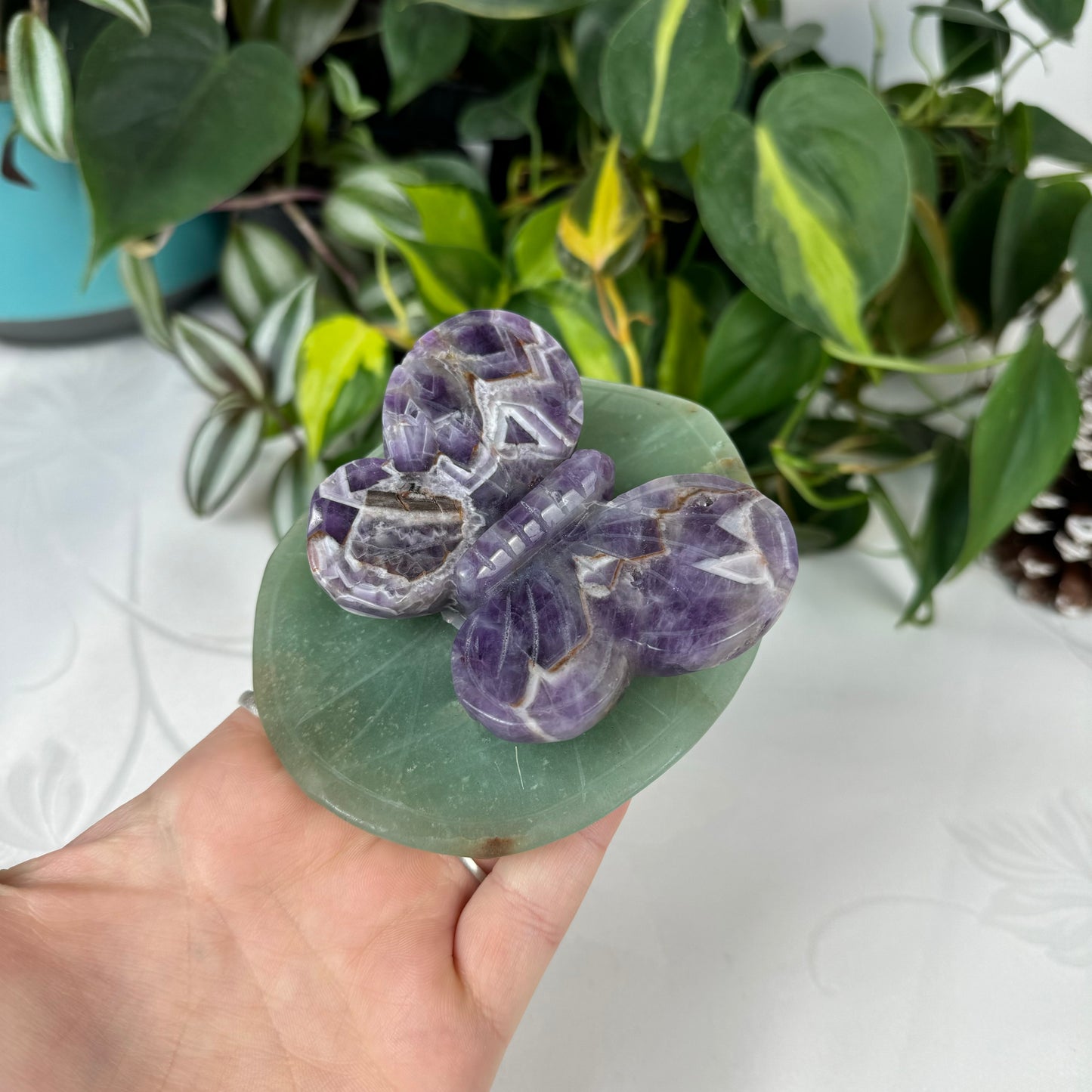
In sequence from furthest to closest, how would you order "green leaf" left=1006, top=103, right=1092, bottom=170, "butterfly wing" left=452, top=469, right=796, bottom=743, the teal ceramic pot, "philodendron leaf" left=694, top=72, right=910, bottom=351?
the teal ceramic pot → "green leaf" left=1006, top=103, right=1092, bottom=170 → "philodendron leaf" left=694, top=72, right=910, bottom=351 → "butterfly wing" left=452, top=469, right=796, bottom=743

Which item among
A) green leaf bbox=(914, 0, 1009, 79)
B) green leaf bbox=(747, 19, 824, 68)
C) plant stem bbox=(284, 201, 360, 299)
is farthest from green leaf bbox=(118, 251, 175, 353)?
green leaf bbox=(914, 0, 1009, 79)

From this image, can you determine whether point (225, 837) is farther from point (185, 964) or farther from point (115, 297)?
point (115, 297)

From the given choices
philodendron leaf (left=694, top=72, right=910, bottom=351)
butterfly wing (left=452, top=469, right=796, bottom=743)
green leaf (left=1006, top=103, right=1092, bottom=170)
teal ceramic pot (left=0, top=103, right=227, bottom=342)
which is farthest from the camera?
teal ceramic pot (left=0, top=103, right=227, bottom=342)

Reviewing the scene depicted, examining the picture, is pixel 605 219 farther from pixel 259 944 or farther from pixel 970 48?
pixel 259 944

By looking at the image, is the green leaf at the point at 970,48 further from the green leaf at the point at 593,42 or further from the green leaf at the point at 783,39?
the green leaf at the point at 593,42

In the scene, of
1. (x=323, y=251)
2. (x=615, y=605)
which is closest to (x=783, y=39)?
(x=323, y=251)

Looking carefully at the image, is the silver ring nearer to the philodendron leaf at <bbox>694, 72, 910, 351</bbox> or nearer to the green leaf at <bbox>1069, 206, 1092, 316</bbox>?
the philodendron leaf at <bbox>694, 72, 910, 351</bbox>

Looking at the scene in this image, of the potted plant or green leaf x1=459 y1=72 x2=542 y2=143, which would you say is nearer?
the potted plant
